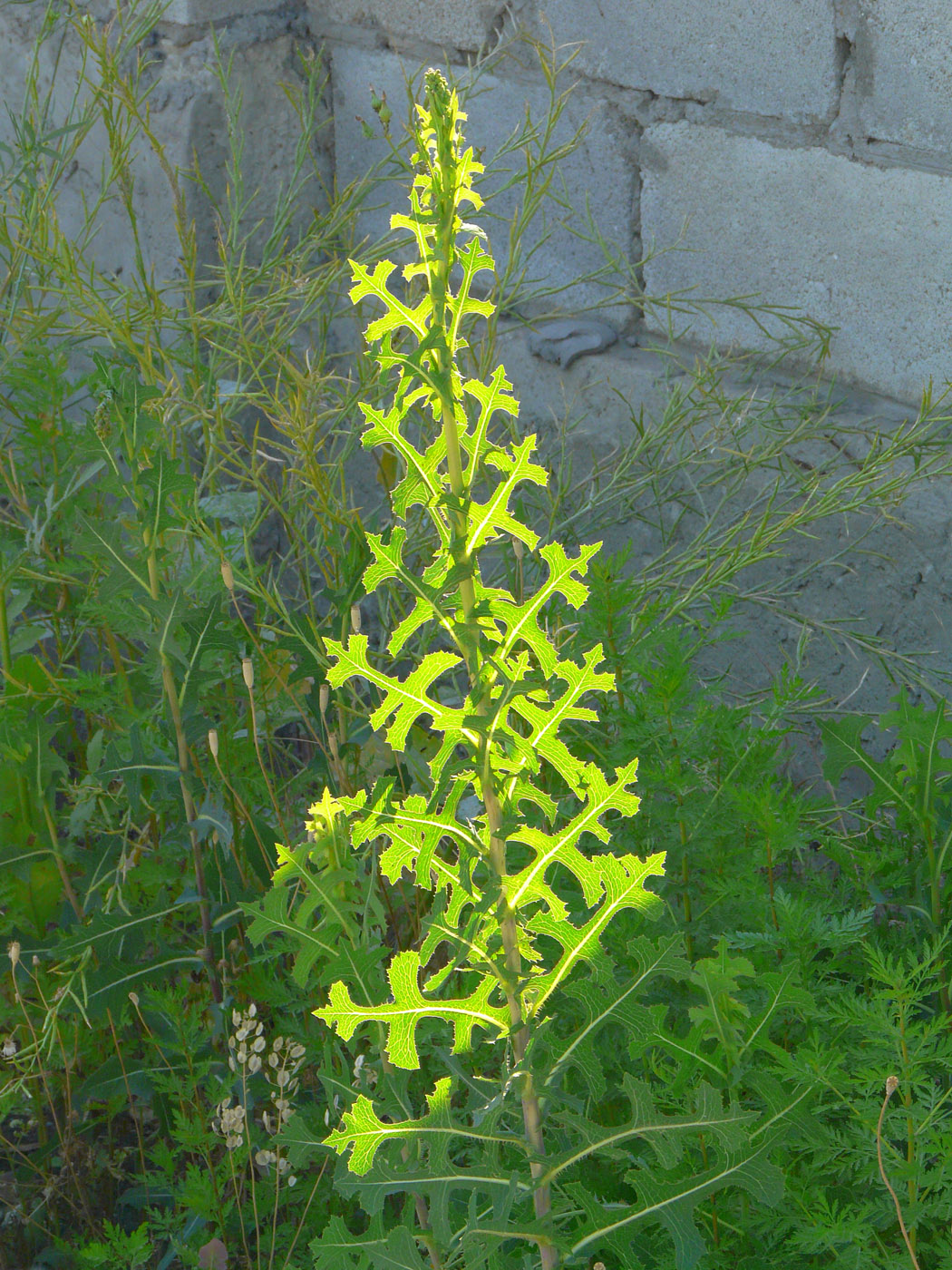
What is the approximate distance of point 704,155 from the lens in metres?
2.49

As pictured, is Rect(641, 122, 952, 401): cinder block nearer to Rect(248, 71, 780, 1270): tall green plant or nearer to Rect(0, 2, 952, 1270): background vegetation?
Rect(0, 2, 952, 1270): background vegetation

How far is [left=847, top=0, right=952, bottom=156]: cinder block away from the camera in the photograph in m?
2.11

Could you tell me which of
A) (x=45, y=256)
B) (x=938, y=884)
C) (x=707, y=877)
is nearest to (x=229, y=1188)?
(x=707, y=877)

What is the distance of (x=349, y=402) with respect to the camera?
1990 mm

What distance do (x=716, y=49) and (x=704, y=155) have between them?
0.63ft

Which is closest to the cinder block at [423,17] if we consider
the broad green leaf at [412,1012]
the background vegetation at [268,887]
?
the background vegetation at [268,887]

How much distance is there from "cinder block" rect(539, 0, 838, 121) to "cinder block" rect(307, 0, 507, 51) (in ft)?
0.60

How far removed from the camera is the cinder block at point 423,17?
110 inches

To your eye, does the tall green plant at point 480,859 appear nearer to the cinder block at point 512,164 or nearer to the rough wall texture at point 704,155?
the rough wall texture at point 704,155

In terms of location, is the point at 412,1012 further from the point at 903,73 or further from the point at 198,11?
the point at 198,11

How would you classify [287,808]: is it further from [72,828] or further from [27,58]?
[27,58]

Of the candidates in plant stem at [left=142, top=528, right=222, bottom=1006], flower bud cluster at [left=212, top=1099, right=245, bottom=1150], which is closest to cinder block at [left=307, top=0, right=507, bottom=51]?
→ plant stem at [left=142, top=528, right=222, bottom=1006]

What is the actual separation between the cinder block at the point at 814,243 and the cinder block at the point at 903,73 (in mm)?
71

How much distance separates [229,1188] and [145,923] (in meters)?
0.37
